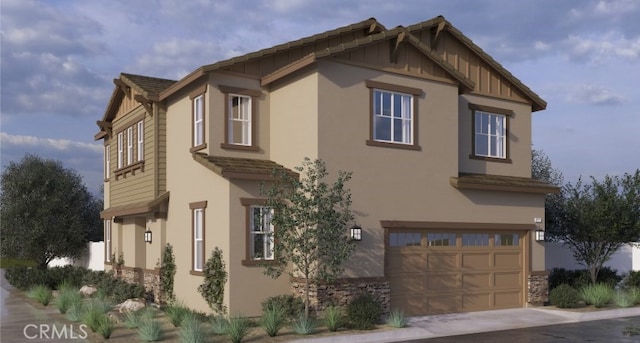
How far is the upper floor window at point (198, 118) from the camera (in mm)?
18750

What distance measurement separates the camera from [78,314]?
1747cm

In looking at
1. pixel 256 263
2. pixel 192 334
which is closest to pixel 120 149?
pixel 256 263

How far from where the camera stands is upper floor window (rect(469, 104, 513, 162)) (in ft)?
71.3

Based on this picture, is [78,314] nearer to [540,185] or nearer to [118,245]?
[118,245]

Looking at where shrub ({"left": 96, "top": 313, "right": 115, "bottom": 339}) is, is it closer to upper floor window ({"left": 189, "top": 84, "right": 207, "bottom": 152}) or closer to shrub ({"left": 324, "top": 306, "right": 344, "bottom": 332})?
shrub ({"left": 324, "top": 306, "right": 344, "bottom": 332})

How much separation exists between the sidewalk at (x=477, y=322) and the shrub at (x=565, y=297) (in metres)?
0.34

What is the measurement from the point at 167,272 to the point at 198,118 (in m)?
4.85

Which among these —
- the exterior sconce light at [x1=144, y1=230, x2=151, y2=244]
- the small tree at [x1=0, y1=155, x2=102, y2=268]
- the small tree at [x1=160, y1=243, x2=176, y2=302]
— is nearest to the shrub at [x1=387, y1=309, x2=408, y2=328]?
the small tree at [x1=160, y1=243, x2=176, y2=302]

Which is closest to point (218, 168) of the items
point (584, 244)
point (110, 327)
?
point (110, 327)

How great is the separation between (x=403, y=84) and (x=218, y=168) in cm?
564

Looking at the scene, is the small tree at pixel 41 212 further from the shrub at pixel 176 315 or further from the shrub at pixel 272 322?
the shrub at pixel 272 322

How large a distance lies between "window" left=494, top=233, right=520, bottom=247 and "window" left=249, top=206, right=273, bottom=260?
7275 millimetres

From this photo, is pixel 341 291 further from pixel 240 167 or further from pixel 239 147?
pixel 239 147

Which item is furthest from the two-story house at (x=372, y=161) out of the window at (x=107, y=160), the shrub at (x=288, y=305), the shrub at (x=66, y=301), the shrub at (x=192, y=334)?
the window at (x=107, y=160)
